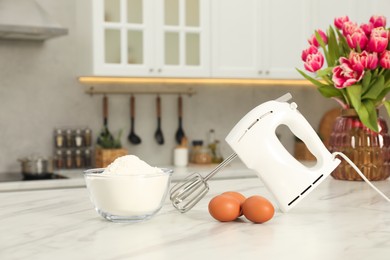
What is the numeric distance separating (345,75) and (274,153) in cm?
64

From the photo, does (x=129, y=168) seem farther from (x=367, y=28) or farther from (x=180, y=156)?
(x=180, y=156)

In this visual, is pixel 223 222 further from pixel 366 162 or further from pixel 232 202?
pixel 366 162

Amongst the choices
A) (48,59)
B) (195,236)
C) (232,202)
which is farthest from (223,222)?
(48,59)

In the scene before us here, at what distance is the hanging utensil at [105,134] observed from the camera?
3.96m

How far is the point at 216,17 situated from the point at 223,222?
9.15 feet

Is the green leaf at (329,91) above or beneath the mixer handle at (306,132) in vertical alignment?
above

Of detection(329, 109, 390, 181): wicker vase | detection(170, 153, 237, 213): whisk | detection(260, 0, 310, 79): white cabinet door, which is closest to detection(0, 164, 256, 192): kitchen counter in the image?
detection(260, 0, 310, 79): white cabinet door

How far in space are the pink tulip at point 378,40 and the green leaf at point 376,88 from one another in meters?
0.10

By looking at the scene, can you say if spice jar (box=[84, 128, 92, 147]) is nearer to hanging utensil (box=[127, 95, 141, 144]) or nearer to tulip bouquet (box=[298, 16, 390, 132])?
hanging utensil (box=[127, 95, 141, 144])

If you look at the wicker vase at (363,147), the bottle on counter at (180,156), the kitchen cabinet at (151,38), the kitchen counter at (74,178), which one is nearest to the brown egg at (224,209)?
the wicker vase at (363,147)

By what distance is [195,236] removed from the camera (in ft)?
4.19

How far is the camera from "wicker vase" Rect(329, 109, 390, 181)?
2162 millimetres

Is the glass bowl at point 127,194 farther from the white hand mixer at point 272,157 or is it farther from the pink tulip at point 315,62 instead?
the pink tulip at point 315,62

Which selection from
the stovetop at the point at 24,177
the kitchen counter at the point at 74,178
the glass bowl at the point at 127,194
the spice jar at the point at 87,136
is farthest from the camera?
the spice jar at the point at 87,136
